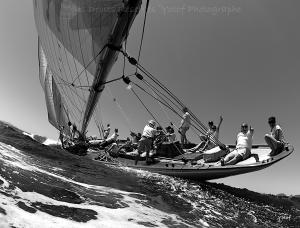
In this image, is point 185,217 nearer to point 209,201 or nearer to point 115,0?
point 209,201

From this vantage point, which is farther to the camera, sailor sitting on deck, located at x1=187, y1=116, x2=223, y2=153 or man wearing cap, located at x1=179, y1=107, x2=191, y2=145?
man wearing cap, located at x1=179, y1=107, x2=191, y2=145

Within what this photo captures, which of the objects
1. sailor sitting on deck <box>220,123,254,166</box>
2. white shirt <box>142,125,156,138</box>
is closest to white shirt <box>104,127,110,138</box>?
white shirt <box>142,125,156,138</box>

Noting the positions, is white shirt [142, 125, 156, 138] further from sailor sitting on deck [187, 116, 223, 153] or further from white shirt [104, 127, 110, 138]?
white shirt [104, 127, 110, 138]

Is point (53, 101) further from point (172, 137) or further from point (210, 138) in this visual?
point (210, 138)

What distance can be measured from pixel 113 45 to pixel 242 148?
7.32m

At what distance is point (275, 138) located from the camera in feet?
35.0

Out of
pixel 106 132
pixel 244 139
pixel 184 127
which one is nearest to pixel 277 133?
pixel 244 139

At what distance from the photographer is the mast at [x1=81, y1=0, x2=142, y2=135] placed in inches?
514

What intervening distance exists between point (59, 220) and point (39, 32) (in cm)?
1848

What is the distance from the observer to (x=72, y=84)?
64.5 feet

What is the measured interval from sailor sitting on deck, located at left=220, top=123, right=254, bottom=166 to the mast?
21.4 ft

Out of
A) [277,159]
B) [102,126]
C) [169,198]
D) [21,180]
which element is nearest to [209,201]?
[169,198]

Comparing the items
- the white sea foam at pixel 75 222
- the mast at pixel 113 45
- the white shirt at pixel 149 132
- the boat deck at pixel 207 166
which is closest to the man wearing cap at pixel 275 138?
the boat deck at pixel 207 166

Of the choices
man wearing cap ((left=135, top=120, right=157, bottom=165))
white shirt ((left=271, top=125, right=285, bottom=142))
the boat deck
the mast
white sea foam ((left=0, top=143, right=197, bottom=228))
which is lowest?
white sea foam ((left=0, top=143, right=197, bottom=228))
